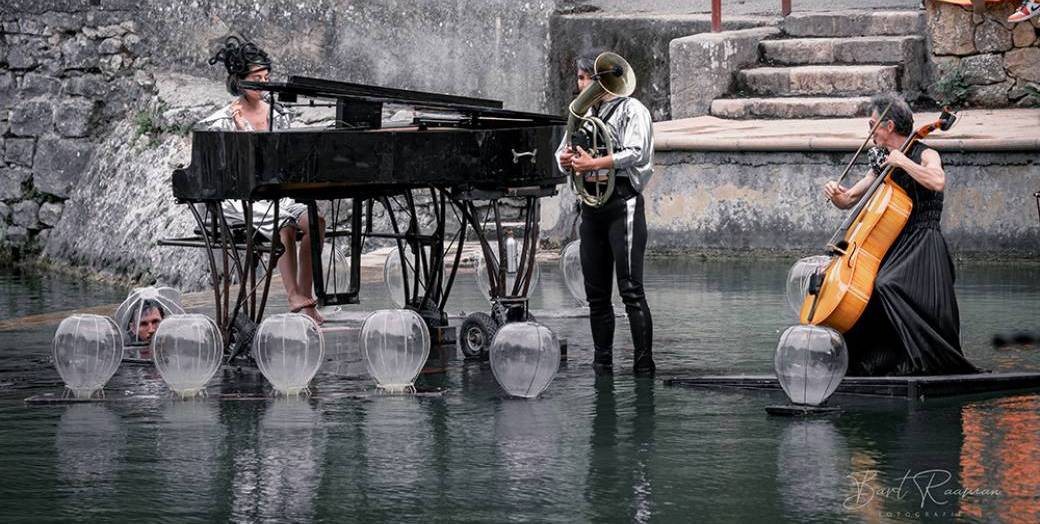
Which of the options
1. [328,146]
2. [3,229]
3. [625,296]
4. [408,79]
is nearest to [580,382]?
[625,296]

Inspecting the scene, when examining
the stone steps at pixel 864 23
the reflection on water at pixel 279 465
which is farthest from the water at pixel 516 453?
the stone steps at pixel 864 23

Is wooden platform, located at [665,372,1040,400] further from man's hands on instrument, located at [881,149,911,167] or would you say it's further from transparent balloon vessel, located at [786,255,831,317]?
transparent balloon vessel, located at [786,255,831,317]

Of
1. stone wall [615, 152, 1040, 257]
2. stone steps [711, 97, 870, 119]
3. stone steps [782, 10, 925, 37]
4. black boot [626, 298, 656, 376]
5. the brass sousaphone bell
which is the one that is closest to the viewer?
Result: the brass sousaphone bell

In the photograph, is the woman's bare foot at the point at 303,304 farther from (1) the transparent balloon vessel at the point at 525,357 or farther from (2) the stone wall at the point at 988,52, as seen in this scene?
(2) the stone wall at the point at 988,52

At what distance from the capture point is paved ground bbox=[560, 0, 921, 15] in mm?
18000

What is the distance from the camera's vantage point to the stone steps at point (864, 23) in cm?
1691

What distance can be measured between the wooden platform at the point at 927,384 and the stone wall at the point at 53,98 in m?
11.9

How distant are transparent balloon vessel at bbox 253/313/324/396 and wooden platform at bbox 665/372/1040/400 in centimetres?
192

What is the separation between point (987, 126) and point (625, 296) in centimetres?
673

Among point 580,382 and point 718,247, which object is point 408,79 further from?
point 580,382

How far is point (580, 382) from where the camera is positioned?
8906 mm

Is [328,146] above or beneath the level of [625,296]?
above

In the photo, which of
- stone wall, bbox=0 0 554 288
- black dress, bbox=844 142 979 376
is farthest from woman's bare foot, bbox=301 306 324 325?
stone wall, bbox=0 0 554 288

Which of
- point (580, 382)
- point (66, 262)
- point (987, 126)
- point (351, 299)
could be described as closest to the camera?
point (580, 382)
